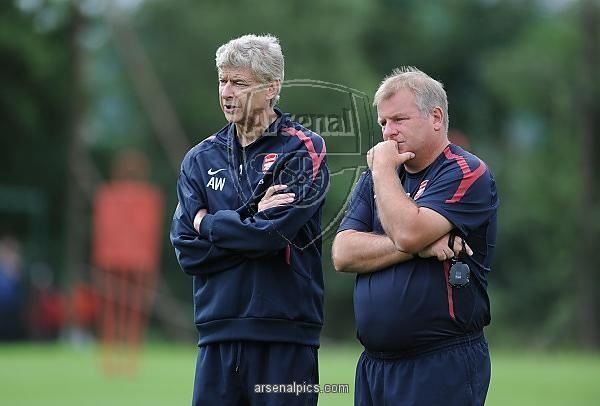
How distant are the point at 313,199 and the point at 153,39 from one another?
3770 cm

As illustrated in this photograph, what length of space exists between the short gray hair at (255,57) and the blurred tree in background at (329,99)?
17583 millimetres

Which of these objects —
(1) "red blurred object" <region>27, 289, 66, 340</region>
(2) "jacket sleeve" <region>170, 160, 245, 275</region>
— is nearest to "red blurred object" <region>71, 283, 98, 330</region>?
(1) "red blurred object" <region>27, 289, 66, 340</region>

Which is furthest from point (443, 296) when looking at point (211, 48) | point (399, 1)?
point (399, 1)

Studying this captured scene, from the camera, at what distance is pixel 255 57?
573 cm

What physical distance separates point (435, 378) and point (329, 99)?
54.9 ft

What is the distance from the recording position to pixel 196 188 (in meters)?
5.90

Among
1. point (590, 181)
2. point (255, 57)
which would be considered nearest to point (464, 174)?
point (255, 57)

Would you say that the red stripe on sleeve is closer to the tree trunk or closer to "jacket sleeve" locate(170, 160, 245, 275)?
"jacket sleeve" locate(170, 160, 245, 275)

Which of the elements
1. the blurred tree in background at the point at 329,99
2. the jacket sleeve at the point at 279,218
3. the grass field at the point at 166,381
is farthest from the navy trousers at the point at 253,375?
the blurred tree in background at the point at 329,99

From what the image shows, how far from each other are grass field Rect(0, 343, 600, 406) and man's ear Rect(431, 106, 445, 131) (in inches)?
276

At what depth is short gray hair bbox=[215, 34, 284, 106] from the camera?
226 inches

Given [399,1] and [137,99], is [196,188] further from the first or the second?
[399,1]

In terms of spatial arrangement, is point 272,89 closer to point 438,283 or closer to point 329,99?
point 438,283

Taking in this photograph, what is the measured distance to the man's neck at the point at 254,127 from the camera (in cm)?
587
